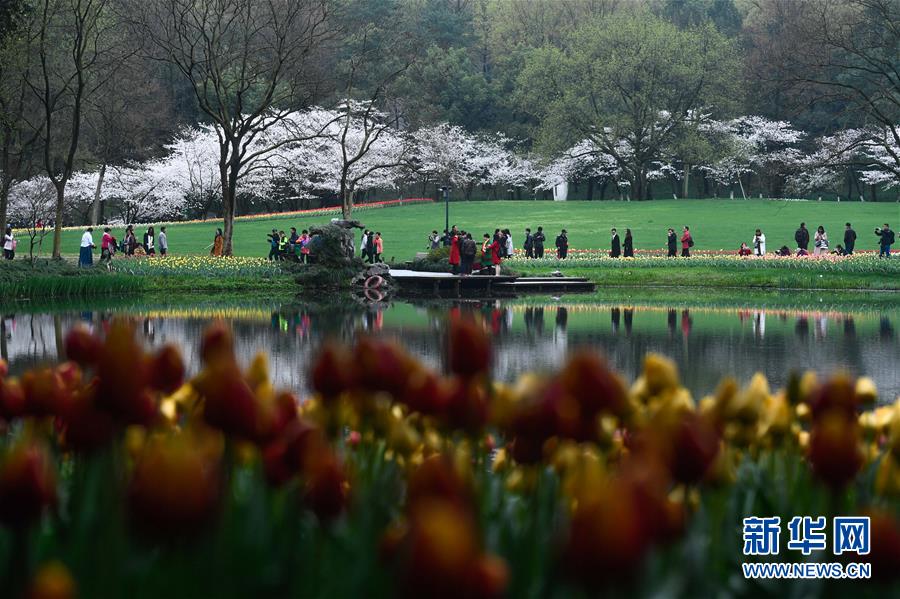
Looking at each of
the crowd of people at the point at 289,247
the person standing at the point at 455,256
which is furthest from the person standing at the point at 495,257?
the crowd of people at the point at 289,247

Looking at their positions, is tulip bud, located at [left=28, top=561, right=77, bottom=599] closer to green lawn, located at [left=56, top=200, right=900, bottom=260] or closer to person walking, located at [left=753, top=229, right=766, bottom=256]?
person walking, located at [left=753, top=229, right=766, bottom=256]

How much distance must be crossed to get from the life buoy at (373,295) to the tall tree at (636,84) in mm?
32367

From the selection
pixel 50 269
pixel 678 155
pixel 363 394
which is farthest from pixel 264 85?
pixel 363 394

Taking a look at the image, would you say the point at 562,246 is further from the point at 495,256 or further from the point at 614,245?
the point at 495,256

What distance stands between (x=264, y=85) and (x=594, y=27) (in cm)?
1898

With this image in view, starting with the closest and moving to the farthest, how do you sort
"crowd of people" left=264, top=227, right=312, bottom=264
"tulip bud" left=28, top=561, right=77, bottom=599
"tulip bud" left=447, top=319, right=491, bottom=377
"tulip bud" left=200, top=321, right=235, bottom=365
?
1. "tulip bud" left=28, top=561, right=77, bottom=599
2. "tulip bud" left=447, top=319, right=491, bottom=377
3. "tulip bud" left=200, top=321, right=235, bottom=365
4. "crowd of people" left=264, top=227, right=312, bottom=264

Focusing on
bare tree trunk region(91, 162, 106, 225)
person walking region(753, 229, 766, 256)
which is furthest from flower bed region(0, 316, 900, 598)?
bare tree trunk region(91, 162, 106, 225)

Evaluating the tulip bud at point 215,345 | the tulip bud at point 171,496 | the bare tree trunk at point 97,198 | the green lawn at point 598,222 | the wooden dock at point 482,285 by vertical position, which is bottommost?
the wooden dock at point 482,285

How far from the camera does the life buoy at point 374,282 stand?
3288 centimetres

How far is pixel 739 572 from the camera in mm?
2963

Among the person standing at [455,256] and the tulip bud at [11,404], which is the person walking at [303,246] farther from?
the tulip bud at [11,404]

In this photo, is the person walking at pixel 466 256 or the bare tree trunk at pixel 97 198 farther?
the bare tree trunk at pixel 97 198

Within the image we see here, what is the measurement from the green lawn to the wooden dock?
15.2m

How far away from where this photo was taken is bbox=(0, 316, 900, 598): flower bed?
5.20ft
